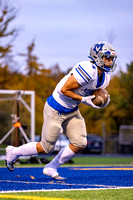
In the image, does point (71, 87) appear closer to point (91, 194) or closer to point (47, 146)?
point (47, 146)

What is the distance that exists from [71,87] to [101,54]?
616 millimetres

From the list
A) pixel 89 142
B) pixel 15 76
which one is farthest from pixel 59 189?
pixel 15 76

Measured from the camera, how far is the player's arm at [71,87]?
6.29 meters

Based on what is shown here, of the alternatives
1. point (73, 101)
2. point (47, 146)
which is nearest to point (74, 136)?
point (47, 146)

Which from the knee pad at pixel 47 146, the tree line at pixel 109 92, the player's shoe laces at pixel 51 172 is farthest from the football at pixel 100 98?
the tree line at pixel 109 92

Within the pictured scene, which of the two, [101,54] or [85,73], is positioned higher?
[101,54]

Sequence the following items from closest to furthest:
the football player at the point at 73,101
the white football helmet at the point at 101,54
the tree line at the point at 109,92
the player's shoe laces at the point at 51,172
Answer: the football player at the point at 73,101
the white football helmet at the point at 101,54
the player's shoe laces at the point at 51,172
the tree line at the point at 109,92

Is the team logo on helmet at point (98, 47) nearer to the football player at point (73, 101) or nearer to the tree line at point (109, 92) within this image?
the football player at point (73, 101)

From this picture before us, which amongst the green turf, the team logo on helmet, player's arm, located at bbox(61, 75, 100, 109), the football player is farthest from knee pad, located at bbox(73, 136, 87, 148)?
the green turf

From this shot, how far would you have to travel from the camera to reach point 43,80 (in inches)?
1474

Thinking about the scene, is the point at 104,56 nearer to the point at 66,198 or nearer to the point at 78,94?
the point at 78,94

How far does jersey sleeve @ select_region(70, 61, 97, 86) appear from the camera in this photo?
20.2 feet

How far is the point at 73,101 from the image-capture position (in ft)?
21.6

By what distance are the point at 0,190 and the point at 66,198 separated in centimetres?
100
